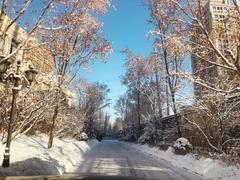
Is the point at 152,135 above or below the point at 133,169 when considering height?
above

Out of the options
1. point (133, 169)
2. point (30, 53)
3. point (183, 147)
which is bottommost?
point (133, 169)

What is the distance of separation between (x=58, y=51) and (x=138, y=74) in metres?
23.9

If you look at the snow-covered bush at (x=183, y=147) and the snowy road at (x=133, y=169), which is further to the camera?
the snow-covered bush at (x=183, y=147)

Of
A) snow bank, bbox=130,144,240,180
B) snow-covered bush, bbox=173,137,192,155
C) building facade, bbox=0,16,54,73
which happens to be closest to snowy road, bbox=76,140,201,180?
snow bank, bbox=130,144,240,180

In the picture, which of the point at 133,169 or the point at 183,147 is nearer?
the point at 133,169

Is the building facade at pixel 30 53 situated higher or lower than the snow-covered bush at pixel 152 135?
higher

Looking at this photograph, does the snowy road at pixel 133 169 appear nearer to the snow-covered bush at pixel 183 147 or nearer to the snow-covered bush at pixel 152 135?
the snow-covered bush at pixel 183 147

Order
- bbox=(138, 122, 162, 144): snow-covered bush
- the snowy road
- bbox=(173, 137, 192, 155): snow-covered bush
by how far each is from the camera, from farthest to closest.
Answer: bbox=(138, 122, 162, 144): snow-covered bush
bbox=(173, 137, 192, 155): snow-covered bush
the snowy road

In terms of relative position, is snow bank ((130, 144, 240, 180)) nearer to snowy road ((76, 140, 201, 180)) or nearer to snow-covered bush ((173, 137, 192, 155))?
snowy road ((76, 140, 201, 180))

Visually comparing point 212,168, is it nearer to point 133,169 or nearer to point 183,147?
point 133,169

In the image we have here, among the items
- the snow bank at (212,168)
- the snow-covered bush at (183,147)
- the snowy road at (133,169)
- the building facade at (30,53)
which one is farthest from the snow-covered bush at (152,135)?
the building facade at (30,53)

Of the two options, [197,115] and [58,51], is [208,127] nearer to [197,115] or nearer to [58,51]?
[197,115]

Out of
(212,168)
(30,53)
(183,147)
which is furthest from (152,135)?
(212,168)

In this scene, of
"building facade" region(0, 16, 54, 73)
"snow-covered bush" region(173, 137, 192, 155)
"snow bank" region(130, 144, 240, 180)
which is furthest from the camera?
"snow-covered bush" region(173, 137, 192, 155)
